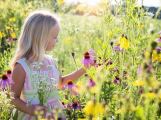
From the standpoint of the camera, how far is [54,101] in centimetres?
133

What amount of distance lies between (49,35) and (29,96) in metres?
0.44

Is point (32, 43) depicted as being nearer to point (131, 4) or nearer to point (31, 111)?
point (31, 111)

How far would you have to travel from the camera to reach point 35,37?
1334 mm

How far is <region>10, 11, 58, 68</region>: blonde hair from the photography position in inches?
51.9

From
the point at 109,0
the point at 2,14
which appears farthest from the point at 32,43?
the point at 2,14

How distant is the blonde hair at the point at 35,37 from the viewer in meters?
1.32

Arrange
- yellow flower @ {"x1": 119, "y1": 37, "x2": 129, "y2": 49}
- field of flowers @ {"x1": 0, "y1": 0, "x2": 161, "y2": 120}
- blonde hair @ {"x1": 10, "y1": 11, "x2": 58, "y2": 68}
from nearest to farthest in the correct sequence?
field of flowers @ {"x1": 0, "y1": 0, "x2": 161, "y2": 120} → yellow flower @ {"x1": 119, "y1": 37, "x2": 129, "y2": 49} → blonde hair @ {"x1": 10, "y1": 11, "x2": 58, "y2": 68}

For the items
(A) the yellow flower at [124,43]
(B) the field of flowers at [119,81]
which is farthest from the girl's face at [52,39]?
(A) the yellow flower at [124,43]

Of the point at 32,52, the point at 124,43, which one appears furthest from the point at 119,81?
the point at 32,52

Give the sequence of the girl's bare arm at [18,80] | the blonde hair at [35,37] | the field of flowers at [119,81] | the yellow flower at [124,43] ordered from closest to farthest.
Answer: the field of flowers at [119,81] < the yellow flower at [124,43] < the girl's bare arm at [18,80] < the blonde hair at [35,37]

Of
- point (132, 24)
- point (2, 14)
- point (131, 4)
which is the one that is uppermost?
point (2, 14)

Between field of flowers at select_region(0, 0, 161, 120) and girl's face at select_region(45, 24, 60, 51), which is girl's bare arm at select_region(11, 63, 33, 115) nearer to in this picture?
field of flowers at select_region(0, 0, 161, 120)

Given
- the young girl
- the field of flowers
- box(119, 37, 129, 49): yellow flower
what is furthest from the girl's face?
box(119, 37, 129, 49): yellow flower

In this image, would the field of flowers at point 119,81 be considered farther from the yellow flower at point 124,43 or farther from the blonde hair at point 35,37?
the blonde hair at point 35,37
